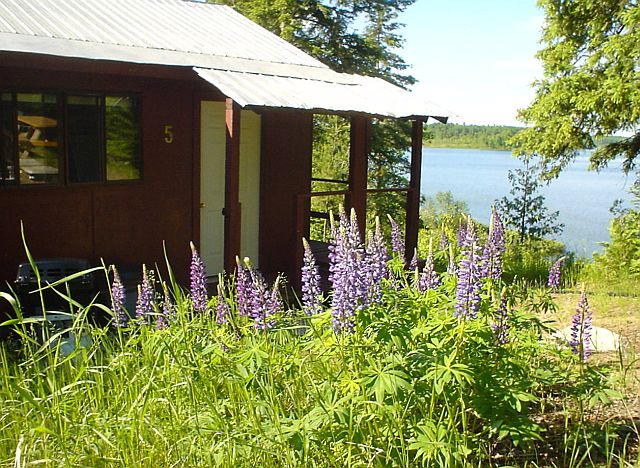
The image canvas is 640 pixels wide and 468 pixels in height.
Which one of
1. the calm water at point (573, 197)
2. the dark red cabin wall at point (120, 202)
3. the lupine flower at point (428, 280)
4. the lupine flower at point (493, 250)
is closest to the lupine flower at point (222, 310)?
the lupine flower at point (428, 280)

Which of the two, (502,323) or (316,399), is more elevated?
(502,323)

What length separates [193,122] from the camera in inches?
346

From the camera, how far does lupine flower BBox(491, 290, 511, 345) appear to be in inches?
133

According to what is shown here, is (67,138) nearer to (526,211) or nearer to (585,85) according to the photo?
(585,85)

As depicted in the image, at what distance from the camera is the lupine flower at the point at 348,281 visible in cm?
316

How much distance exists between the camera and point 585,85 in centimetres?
1211

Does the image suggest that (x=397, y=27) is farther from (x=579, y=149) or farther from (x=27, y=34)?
(x=27, y=34)

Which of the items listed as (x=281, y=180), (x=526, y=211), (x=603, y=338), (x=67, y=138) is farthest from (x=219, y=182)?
(x=526, y=211)

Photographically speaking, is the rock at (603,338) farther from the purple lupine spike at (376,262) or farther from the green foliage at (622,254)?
the green foliage at (622,254)

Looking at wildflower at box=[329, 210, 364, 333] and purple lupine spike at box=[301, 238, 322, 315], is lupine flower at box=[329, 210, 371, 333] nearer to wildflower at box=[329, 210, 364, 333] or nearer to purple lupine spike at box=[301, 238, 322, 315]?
wildflower at box=[329, 210, 364, 333]

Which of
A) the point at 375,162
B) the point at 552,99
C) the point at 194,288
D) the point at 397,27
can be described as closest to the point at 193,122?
the point at 194,288

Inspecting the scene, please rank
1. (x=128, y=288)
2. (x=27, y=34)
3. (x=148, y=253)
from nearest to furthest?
(x=27, y=34)
(x=128, y=288)
(x=148, y=253)

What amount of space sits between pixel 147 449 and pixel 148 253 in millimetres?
5636

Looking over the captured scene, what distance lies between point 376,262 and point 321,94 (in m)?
5.23
